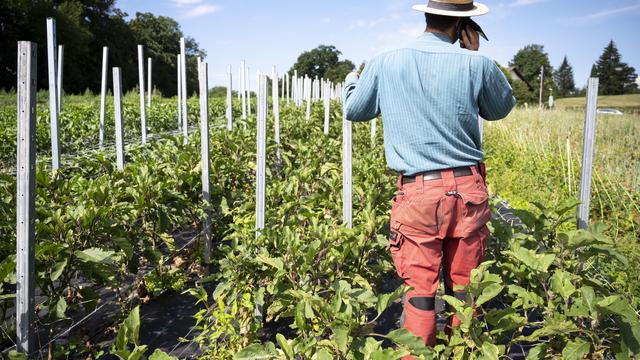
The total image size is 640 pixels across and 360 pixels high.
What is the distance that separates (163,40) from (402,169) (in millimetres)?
61693

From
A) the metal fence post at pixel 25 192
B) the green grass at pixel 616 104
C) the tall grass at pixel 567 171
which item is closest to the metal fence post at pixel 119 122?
the metal fence post at pixel 25 192

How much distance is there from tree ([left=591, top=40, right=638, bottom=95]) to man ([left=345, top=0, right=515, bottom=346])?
90.5 m

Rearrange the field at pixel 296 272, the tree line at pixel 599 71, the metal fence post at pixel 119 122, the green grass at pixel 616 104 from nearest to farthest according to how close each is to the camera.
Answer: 1. the field at pixel 296 272
2. the metal fence post at pixel 119 122
3. the green grass at pixel 616 104
4. the tree line at pixel 599 71

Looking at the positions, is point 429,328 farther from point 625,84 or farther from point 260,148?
point 625,84

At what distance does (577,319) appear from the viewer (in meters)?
2.30

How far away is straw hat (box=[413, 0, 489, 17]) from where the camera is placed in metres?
2.18

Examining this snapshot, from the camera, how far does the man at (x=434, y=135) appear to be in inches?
85.7

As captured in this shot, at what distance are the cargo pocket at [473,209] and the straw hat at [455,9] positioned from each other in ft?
2.64

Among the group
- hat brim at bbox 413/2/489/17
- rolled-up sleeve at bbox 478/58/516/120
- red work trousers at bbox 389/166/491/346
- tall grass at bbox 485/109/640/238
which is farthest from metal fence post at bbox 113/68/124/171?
tall grass at bbox 485/109/640/238

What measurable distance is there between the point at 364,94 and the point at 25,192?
1.58m

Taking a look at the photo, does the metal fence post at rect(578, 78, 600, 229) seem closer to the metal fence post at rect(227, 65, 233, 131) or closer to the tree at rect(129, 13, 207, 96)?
the metal fence post at rect(227, 65, 233, 131)

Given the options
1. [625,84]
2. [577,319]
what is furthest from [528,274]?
[625,84]

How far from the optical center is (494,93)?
2242mm

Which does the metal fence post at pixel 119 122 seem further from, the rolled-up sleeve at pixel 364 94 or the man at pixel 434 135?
the man at pixel 434 135
